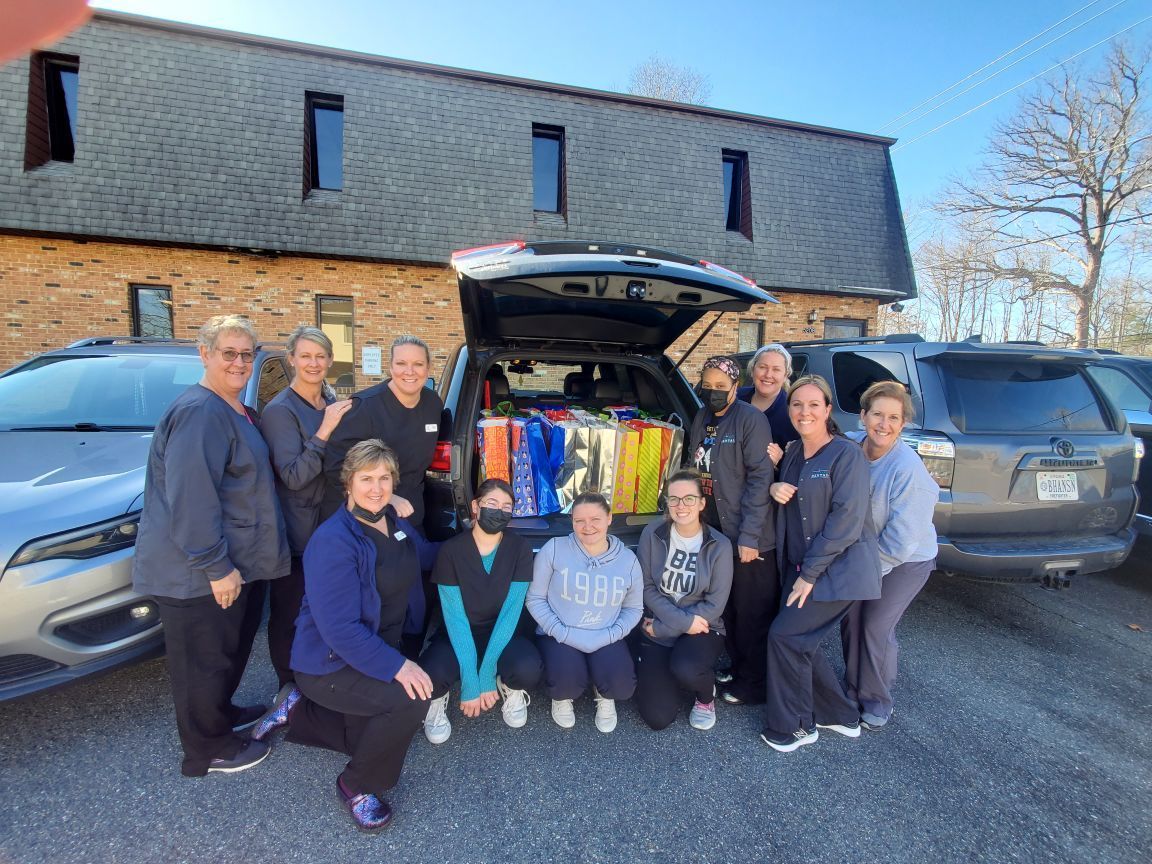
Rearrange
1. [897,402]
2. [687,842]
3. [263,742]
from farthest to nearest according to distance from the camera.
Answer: [897,402], [263,742], [687,842]

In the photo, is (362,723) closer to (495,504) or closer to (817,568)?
(495,504)

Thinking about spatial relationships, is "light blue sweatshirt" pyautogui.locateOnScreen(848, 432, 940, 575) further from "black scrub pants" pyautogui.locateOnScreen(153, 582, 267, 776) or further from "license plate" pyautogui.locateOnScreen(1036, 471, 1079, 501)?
"black scrub pants" pyautogui.locateOnScreen(153, 582, 267, 776)

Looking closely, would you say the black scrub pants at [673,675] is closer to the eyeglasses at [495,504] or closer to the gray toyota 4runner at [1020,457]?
the eyeglasses at [495,504]

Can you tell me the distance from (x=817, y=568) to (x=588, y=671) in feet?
3.94

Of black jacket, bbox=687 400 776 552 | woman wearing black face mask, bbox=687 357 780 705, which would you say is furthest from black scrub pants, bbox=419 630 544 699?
black jacket, bbox=687 400 776 552

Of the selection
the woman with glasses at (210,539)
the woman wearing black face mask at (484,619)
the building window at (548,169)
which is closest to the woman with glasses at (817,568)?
the woman wearing black face mask at (484,619)

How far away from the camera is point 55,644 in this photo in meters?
2.35

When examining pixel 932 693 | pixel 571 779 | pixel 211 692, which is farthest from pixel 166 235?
pixel 932 693

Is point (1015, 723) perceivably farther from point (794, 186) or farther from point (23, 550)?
point (794, 186)

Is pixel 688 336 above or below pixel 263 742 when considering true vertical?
above

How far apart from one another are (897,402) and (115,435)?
13.6 feet

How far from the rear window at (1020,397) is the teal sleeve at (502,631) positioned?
2.76 metres

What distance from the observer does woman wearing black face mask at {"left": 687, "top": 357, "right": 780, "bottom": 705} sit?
287 centimetres

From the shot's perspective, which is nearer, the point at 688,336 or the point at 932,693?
the point at 932,693
